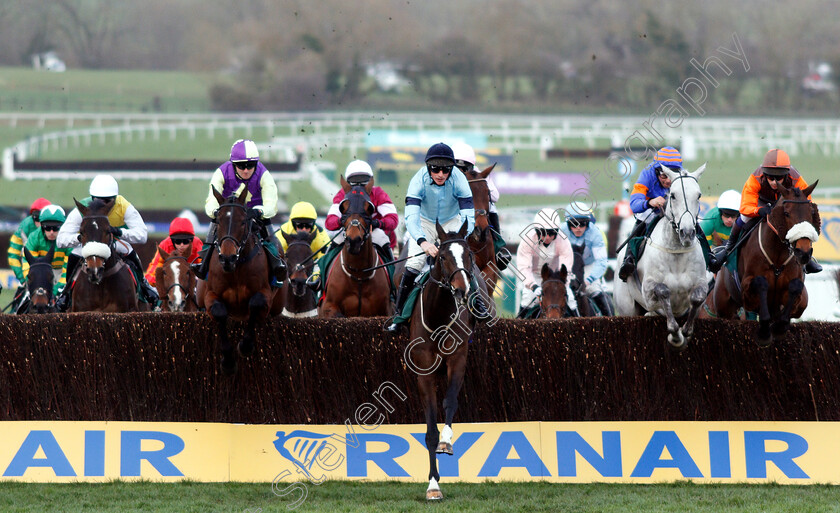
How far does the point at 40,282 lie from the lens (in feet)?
37.9

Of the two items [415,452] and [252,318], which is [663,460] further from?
[252,318]

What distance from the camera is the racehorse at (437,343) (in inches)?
288

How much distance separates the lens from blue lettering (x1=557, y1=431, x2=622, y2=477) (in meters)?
8.02

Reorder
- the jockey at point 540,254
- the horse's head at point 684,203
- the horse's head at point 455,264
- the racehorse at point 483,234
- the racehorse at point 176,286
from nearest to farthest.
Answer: the horse's head at point 455,264
the horse's head at point 684,203
the racehorse at point 483,234
the jockey at point 540,254
the racehorse at point 176,286

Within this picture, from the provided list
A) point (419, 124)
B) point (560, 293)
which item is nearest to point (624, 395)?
point (560, 293)

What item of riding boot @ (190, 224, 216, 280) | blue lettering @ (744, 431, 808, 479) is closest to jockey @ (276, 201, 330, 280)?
riding boot @ (190, 224, 216, 280)

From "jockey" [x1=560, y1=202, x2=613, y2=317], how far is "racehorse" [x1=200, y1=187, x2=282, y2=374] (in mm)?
4215

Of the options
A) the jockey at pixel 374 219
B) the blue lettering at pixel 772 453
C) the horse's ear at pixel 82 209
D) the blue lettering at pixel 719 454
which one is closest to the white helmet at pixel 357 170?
the jockey at pixel 374 219

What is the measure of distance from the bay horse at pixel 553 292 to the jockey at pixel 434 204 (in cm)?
281

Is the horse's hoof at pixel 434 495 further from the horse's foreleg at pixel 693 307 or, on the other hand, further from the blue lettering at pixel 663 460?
the horse's foreleg at pixel 693 307

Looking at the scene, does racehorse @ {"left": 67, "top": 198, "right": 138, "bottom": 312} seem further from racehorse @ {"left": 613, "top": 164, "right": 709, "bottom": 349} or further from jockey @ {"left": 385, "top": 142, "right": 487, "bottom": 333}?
racehorse @ {"left": 613, "top": 164, "right": 709, "bottom": 349}

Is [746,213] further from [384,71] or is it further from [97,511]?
[384,71]

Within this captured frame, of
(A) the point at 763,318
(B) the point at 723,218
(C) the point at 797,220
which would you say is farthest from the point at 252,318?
(B) the point at 723,218

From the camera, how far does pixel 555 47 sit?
158ft
